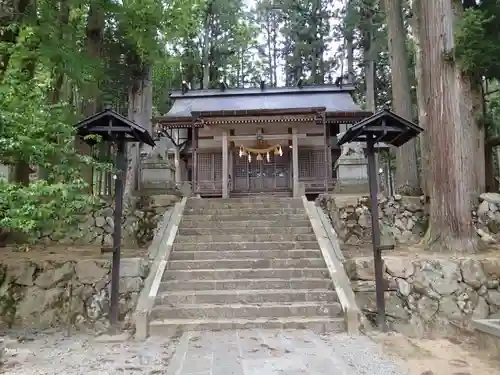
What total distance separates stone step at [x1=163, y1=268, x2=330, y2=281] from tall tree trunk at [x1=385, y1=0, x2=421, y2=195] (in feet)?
15.4

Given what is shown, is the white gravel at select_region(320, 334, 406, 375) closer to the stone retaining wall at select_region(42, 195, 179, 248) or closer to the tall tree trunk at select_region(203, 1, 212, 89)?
the stone retaining wall at select_region(42, 195, 179, 248)

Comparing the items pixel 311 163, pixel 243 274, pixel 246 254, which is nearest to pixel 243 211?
pixel 246 254

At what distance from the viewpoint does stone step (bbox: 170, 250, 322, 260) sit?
633 cm

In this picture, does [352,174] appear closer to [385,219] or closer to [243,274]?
[385,219]

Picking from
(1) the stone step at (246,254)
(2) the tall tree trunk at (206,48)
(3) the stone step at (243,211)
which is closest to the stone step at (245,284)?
(1) the stone step at (246,254)

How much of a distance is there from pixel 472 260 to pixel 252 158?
9.84 meters

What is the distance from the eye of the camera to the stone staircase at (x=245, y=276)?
16.2 feet

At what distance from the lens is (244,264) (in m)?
6.13

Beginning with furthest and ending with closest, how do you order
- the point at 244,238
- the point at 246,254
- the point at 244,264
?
1. the point at 244,238
2. the point at 246,254
3. the point at 244,264

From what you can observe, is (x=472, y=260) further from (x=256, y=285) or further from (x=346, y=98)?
(x=346, y=98)

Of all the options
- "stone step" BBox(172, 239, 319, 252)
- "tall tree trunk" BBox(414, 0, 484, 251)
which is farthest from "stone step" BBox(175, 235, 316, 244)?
"tall tree trunk" BBox(414, 0, 484, 251)

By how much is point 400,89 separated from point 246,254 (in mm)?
6491

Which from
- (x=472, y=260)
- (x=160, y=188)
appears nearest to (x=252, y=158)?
(x=160, y=188)

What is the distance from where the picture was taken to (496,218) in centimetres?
705
